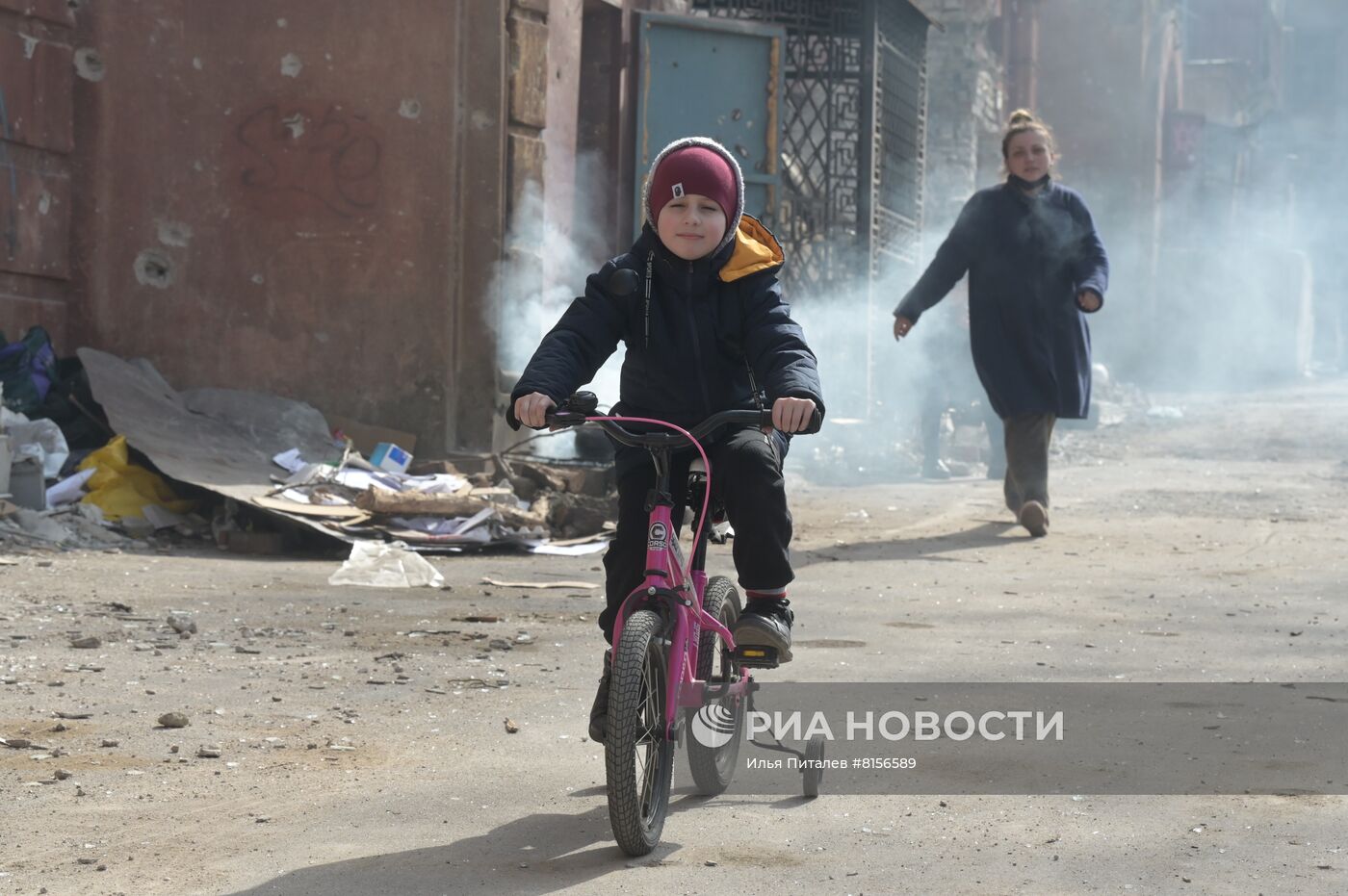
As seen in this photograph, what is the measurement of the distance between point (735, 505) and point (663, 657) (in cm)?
38

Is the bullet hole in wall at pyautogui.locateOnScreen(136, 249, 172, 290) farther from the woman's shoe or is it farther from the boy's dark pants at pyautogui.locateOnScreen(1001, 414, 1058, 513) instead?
the woman's shoe

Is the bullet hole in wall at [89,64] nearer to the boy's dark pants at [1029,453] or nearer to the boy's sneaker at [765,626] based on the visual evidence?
the boy's dark pants at [1029,453]

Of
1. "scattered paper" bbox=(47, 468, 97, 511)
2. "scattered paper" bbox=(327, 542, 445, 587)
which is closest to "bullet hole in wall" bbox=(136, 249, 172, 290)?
"scattered paper" bbox=(47, 468, 97, 511)

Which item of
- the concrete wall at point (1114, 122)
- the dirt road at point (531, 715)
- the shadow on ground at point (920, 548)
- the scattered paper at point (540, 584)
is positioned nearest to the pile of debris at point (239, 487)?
the dirt road at point (531, 715)

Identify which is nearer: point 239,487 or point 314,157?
point 239,487

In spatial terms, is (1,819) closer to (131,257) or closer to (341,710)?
(341,710)

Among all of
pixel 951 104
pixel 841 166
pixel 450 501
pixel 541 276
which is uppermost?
pixel 951 104

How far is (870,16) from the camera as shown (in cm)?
1403

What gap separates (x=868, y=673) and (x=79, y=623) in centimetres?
265

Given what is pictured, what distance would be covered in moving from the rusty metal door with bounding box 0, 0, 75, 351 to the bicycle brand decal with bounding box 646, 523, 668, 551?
6632mm

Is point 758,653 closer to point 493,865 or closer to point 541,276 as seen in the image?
point 493,865

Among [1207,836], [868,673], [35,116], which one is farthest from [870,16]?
[1207,836]

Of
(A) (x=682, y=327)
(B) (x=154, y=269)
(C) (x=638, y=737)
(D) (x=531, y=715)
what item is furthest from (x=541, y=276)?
(C) (x=638, y=737)

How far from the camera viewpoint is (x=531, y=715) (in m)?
4.44
